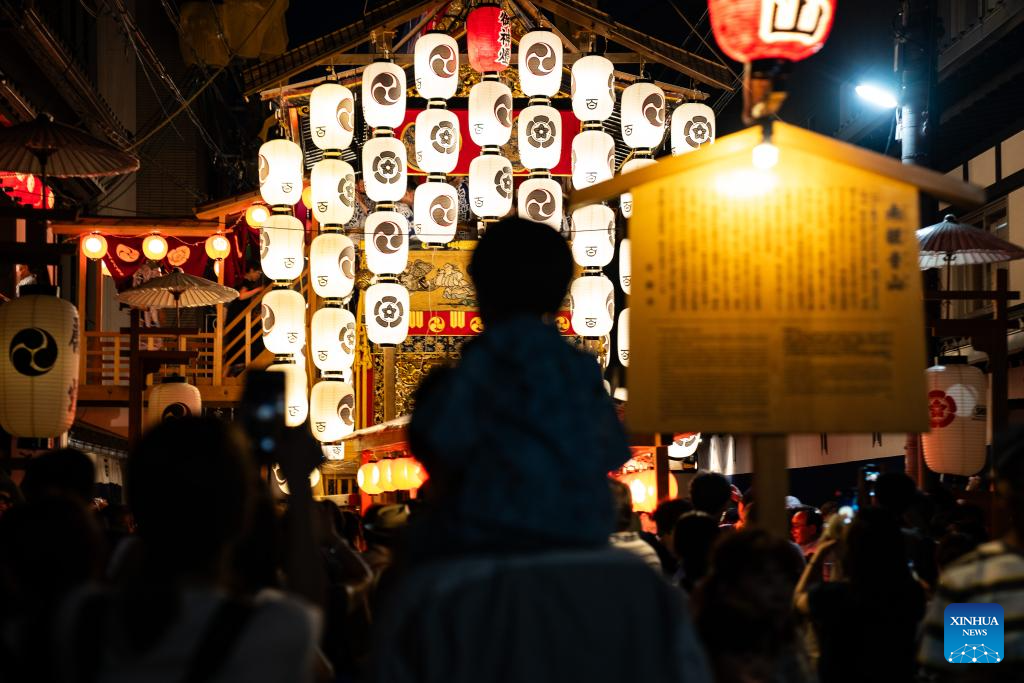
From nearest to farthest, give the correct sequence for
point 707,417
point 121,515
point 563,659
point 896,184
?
1. point 563,659
2. point 707,417
3. point 896,184
4. point 121,515

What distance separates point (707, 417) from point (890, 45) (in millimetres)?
19475

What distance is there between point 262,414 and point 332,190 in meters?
14.4

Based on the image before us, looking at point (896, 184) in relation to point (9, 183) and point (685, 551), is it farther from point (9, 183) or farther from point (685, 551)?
point (9, 183)

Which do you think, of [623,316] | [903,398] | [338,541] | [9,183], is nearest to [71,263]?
[9,183]

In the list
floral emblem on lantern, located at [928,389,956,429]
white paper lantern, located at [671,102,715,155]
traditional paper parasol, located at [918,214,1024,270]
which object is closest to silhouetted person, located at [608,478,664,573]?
traditional paper parasol, located at [918,214,1024,270]

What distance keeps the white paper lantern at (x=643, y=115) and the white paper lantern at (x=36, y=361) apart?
27.3 feet

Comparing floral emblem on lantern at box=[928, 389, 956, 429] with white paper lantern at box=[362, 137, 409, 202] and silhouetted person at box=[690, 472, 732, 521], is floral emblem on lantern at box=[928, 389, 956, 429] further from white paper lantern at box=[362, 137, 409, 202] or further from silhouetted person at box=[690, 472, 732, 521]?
white paper lantern at box=[362, 137, 409, 202]

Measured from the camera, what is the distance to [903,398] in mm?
4551

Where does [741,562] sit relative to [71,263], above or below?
below

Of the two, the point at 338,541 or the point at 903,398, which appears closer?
the point at 903,398

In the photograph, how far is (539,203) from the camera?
17328mm

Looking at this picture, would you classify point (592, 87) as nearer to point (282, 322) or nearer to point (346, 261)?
point (346, 261)

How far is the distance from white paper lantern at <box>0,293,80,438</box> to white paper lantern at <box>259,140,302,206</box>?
19.5 feet

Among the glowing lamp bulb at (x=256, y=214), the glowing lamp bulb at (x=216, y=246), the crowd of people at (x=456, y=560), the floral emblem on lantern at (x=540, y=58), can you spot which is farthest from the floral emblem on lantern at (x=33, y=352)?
the crowd of people at (x=456, y=560)
